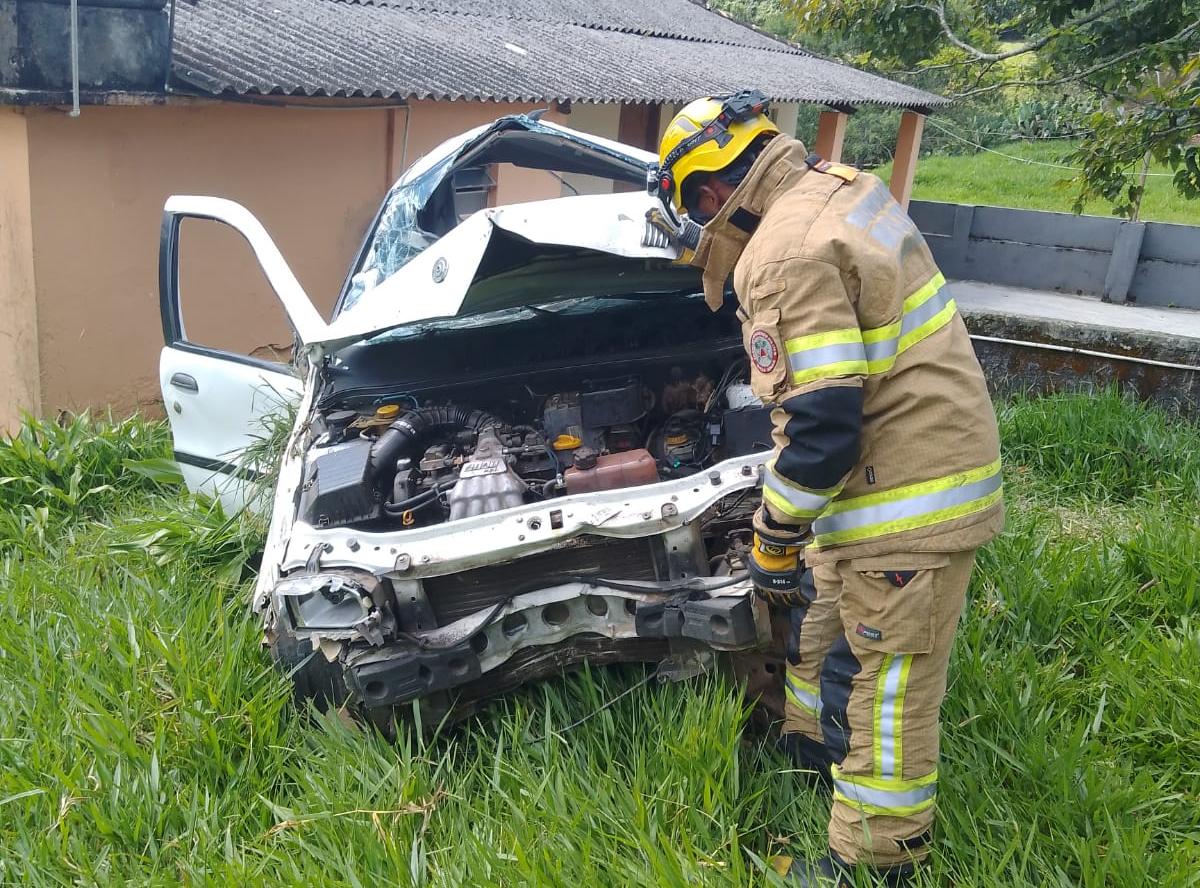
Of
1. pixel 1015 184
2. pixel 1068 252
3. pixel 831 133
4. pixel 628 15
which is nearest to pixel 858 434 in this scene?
pixel 1068 252

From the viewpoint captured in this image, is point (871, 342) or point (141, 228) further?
point (141, 228)

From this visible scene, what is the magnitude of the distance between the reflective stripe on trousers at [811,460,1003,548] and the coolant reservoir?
665mm

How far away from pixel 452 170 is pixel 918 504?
232 centimetres

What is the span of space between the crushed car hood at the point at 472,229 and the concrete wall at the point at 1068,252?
367 inches

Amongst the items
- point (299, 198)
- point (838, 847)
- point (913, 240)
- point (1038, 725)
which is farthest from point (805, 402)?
point (299, 198)

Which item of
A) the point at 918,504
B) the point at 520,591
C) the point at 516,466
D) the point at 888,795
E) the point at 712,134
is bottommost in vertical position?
the point at 888,795

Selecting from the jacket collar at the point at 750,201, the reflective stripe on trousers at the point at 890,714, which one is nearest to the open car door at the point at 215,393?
the jacket collar at the point at 750,201

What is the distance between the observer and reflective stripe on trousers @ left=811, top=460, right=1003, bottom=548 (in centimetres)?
228

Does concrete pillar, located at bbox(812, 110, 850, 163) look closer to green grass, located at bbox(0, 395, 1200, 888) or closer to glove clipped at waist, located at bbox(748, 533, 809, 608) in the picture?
green grass, located at bbox(0, 395, 1200, 888)

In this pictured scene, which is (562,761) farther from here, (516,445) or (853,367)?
(853,367)

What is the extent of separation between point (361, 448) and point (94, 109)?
4138 mm

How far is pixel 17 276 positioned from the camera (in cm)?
598

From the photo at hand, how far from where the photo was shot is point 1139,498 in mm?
4645

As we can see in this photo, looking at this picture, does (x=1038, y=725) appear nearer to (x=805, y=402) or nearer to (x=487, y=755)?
(x=805, y=402)
